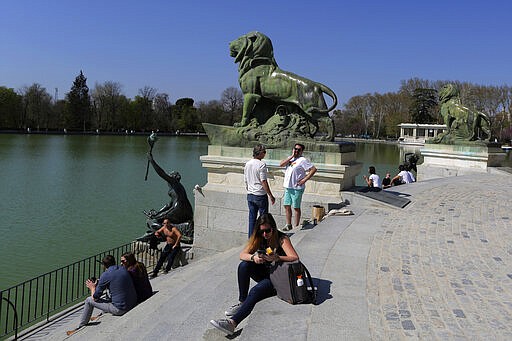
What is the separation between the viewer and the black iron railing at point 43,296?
6250 mm

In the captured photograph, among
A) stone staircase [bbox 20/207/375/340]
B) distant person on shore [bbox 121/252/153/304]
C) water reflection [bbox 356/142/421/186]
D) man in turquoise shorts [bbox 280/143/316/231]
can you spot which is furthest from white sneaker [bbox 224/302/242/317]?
water reflection [bbox 356/142/421/186]

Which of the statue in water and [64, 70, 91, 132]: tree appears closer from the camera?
the statue in water

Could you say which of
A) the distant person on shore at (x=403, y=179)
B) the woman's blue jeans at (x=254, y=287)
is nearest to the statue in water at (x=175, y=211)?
the woman's blue jeans at (x=254, y=287)

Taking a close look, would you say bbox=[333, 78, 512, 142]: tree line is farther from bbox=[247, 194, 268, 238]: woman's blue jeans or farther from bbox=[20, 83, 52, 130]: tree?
bbox=[247, 194, 268, 238]: woman's blue jeans

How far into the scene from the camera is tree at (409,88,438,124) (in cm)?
8750

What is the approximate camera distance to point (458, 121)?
17281 mm

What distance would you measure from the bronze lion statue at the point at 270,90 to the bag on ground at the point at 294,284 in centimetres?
564

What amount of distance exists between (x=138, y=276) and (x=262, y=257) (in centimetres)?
237

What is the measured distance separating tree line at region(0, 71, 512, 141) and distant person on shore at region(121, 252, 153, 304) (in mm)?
70150

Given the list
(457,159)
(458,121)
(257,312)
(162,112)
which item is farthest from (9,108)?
(257,312)

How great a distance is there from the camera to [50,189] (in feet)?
59.7

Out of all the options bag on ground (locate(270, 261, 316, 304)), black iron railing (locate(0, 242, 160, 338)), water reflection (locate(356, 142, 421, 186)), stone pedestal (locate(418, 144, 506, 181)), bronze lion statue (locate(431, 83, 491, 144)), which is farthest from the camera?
water reflection (locate(356, 142, 421, 186))

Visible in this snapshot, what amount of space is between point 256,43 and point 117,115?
80.9 metres

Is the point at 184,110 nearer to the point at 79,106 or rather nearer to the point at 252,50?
the point at 79,106
